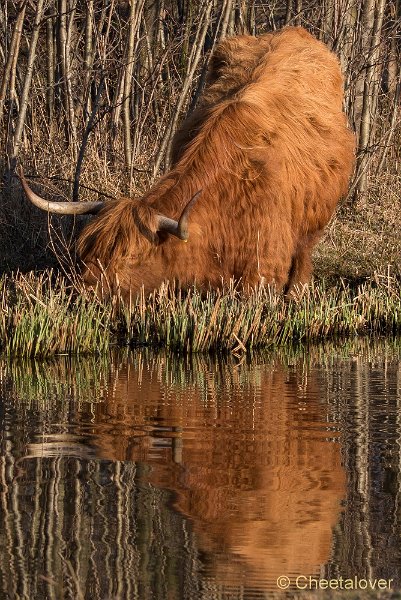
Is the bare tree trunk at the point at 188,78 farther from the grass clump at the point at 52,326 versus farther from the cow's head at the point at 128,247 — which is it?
the grass clump at the point at 52,326

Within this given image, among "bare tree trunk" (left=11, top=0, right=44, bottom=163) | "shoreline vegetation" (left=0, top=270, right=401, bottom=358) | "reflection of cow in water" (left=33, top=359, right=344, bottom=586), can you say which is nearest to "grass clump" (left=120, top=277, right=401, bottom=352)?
"shoreline vegetation" (left=0, top=270, right=401, bottom=358)

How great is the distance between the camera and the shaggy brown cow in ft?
25.5

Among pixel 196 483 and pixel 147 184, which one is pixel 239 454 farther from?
pixel 147 184

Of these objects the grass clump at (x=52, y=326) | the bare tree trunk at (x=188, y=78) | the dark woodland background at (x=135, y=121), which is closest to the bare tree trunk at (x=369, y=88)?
the dark woodland background at (x=135, y=121)

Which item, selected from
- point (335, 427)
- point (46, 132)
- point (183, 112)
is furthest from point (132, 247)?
point (183, 112)

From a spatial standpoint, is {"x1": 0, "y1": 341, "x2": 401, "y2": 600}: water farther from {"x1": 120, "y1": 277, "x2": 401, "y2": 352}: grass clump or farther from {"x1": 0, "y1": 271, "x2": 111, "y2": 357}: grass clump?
{"x1": 120, "y1": 277, "x2": 401, "y2": 352}: grass clump

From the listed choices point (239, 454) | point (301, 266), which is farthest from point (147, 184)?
point (239, 454)

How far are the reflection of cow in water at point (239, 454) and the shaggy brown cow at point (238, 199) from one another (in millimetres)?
1291

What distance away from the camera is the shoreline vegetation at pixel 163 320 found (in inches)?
290

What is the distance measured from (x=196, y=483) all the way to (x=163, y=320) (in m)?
3.55

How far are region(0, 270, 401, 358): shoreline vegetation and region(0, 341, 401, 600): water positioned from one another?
27.5 inches

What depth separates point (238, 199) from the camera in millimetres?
8047

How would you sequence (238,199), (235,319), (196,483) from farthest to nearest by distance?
1. (238,199)
2. (235,319)
3. (196,483)

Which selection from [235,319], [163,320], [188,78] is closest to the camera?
[235,319]
